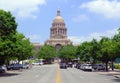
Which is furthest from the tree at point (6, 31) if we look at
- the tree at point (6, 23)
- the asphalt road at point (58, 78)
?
the asphalt road at point (58, 78)

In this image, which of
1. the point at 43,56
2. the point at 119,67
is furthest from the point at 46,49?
the point at 119,67

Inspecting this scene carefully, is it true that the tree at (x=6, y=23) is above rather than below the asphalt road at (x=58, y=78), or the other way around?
above

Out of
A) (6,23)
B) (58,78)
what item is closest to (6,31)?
(6,23)

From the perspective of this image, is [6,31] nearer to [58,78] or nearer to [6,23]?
[6,23]

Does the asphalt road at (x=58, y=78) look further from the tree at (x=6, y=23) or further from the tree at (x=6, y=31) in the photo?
the tree at (x=6, y=23)

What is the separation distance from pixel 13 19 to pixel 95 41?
3302 cm

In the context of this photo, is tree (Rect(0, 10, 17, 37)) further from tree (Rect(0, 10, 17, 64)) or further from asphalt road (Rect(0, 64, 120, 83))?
asphalt road (Rect(0, 64, 120, 83))

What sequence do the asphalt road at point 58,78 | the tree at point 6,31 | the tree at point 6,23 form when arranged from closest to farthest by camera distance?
the asphalt road at point 58,78 < the tree at point 6,31 < the tree at point 6,23

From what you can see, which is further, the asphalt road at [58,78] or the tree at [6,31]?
the tree at [6,31]

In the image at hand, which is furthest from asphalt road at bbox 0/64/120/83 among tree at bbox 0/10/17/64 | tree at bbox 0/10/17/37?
tree at bbox 0/10/17/37

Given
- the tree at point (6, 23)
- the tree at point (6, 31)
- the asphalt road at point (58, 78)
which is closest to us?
the asphalt road at point (58, 78)

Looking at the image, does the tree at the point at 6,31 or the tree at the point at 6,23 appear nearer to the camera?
the tree at the point at 6,31

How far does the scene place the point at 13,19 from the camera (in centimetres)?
5153

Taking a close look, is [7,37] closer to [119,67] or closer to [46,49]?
[119,67]
